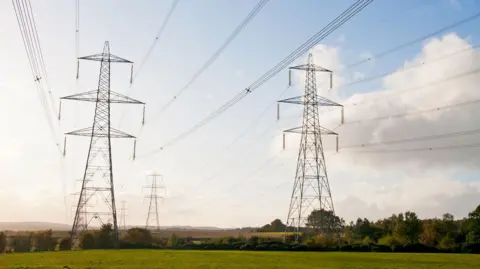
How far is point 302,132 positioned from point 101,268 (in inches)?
1732

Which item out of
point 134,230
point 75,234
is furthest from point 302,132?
point 134,230

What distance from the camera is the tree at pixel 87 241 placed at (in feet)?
344

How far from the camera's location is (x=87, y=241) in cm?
10556

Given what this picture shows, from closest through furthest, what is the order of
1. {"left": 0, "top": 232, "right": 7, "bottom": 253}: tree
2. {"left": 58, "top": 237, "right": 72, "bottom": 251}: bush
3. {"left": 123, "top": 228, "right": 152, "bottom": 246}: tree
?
{"left": 58, "top": 237, "right": 72, "bottom": 251}: bush
{"left": 0, "top": 232, "right": 7, "bottom": 253}: tree
{"left": 123, "top": 228, "right": 152, "bottom": 246}: tree

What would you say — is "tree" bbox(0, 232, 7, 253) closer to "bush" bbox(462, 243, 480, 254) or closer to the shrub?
the shrub

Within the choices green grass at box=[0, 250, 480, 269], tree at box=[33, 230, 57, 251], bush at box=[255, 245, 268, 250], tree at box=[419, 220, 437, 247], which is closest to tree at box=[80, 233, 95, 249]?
tree at box=[33, 230, 57, 251]

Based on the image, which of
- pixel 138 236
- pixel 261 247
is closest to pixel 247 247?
pixel 261 247

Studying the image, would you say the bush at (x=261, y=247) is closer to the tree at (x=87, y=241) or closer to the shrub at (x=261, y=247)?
the shrub at (x=261, y=247)

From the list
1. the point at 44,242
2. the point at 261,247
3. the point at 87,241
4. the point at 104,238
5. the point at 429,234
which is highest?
the point at 429,234

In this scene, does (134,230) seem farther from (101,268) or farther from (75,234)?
(101,268)

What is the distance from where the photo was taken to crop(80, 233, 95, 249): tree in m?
105

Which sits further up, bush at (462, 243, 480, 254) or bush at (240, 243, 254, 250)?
bush at (462, 243, 480, 254)

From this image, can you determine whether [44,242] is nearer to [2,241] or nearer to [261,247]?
[2,241]

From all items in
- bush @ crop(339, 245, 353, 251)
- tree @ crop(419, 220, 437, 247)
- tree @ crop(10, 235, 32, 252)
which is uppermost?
→ tree @ crop(419, 220, 437, 247)
